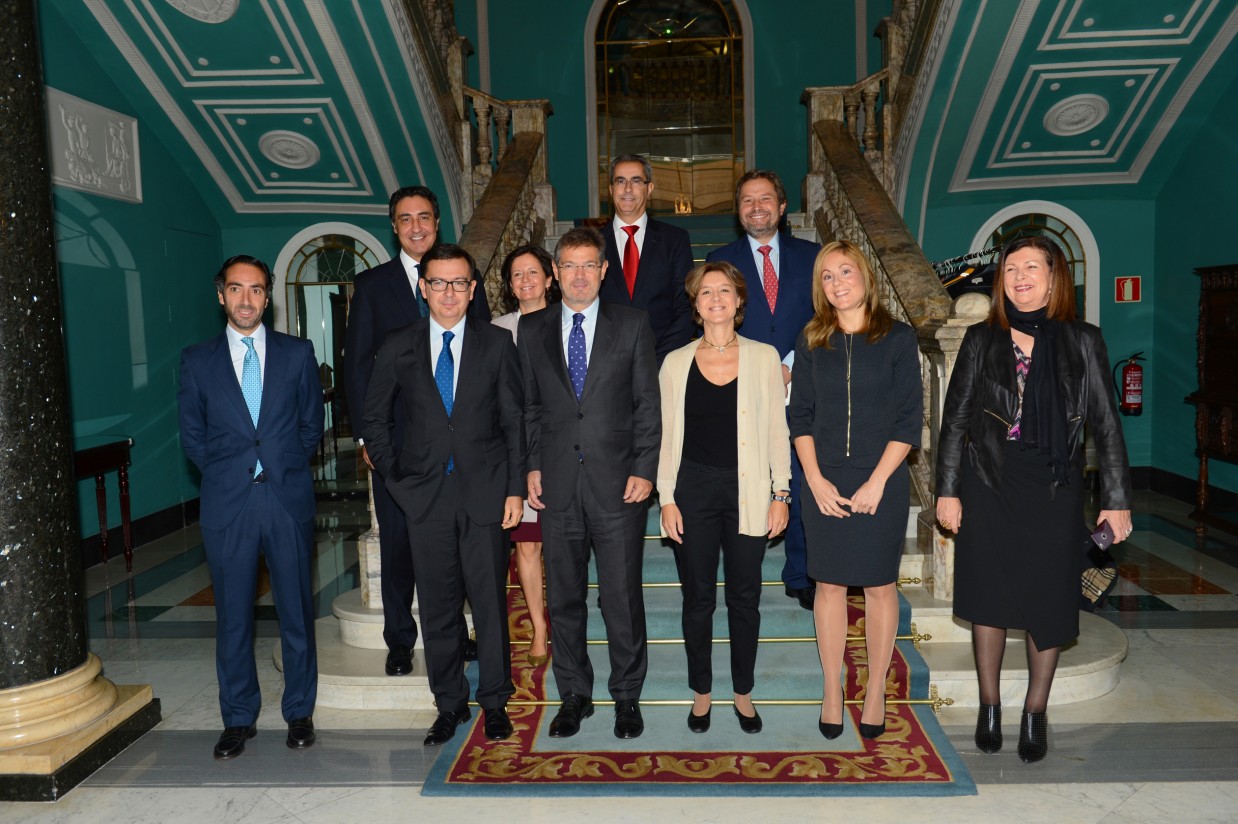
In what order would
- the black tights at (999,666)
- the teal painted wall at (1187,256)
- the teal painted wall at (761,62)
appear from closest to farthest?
the black tights at (999,666)
the teal painted wall at (1187,256)
the teal painted wall at (761,62)

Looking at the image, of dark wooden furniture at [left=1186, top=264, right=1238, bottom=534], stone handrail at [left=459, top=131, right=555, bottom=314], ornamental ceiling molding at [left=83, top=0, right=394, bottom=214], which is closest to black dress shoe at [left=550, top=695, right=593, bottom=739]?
stone handrail at [left=459, top=131, right=555, bottom=314]

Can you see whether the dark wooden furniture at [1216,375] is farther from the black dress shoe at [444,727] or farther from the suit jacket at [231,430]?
the suit jacket at [231,430]

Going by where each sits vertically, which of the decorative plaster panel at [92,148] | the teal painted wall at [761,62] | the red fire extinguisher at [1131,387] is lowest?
the red fire extinguisher at [1131,387]

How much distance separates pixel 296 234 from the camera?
859 centimetres

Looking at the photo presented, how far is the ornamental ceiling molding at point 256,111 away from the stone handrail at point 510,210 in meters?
1.23

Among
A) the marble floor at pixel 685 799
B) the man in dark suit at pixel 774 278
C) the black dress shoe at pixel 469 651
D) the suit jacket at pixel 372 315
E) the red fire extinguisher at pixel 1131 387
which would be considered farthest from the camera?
the red fire extinguisher at pixel 1131 387

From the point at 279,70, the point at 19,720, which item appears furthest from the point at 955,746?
the point at 279,70

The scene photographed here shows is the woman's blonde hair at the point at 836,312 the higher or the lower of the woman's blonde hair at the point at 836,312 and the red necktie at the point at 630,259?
the lower

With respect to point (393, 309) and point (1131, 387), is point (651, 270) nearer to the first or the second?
point (393, 309)

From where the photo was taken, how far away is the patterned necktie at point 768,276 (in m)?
3.90

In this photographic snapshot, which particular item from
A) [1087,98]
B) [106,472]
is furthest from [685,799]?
[1087,98]

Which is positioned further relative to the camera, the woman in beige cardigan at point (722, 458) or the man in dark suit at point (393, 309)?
the man in dark suit at point (393, 309)

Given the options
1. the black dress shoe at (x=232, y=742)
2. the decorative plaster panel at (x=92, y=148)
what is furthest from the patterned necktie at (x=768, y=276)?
the decorative plaster panel at (x=92, y=148)

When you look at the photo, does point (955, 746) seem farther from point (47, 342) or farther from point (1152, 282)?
point (1152, 282)
